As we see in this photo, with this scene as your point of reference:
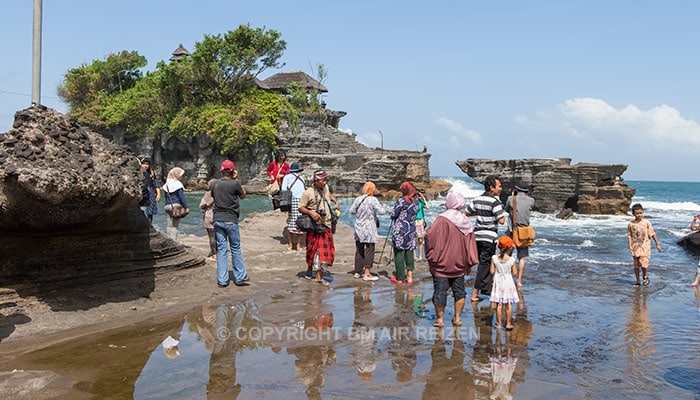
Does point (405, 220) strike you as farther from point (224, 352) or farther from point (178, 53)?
point (178, 53)

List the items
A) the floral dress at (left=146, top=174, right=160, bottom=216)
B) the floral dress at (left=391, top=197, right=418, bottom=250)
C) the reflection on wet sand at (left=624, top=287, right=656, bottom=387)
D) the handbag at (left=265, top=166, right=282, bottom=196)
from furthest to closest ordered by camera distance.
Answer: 1. the handbag at (left=265, top=166, right=282, bottom=196)
2. the floral dress at (left=146, top=174, right=160, bottom=216)
3. the floral dress at (left=391, top=197, right=418, bottom=250)
4. the reflection on wet sand at (left=624, top=287, right=656, bottom=387)

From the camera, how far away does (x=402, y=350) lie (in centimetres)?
518

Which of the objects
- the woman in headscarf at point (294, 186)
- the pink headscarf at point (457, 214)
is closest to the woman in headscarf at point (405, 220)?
the pink headscarf at point (457, 214)

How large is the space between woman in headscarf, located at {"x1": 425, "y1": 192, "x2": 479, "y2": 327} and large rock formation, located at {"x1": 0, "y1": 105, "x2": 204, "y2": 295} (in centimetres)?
348

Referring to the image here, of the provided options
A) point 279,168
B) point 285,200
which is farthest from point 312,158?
point 285,200

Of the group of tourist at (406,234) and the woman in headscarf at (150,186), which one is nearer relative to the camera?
the group of tourist at (406,234)

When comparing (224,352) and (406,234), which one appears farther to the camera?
(406,234)

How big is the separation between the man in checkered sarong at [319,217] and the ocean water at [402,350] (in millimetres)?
572

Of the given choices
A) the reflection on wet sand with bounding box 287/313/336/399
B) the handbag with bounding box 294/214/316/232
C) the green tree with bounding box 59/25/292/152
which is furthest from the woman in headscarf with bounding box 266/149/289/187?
the green tree with bounding box 59/25/292/152

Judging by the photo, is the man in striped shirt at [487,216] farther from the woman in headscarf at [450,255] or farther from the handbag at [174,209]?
the handbag at [174,209]

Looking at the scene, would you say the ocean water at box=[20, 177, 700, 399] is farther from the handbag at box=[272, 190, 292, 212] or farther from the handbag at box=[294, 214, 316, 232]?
the handbag at box=[272, 190, 292, 212]

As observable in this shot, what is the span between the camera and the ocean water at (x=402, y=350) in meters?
4.18

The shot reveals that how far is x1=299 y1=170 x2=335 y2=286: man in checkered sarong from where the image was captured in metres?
8.03

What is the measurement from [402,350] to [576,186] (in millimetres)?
33856
